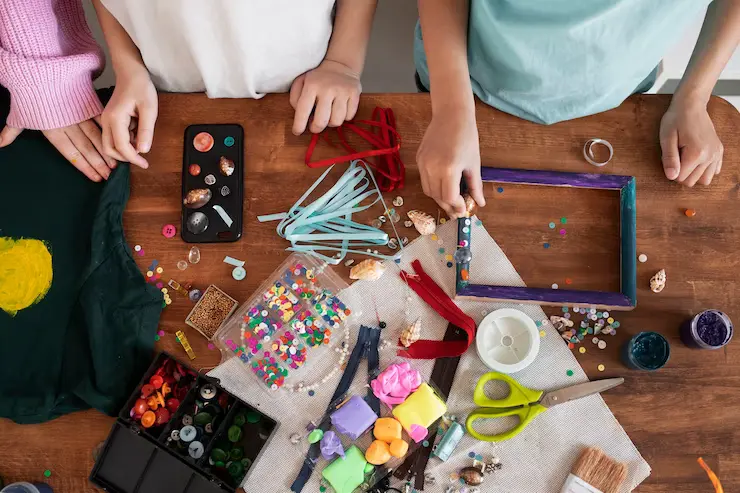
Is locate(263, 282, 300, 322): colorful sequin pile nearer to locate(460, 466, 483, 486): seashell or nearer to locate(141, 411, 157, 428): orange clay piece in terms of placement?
locate(141, 411, 157, 428): orange clay piece

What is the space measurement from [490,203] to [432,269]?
0.15m

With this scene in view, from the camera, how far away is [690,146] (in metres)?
0.88

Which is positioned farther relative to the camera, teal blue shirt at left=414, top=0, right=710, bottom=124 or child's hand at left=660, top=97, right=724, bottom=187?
child's hand at left=660, top=97, right=724, bottom=187

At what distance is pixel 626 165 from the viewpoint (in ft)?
3.00

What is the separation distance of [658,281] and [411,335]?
41cm

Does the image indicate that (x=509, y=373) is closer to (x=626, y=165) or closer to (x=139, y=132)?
(x=626, y=165)

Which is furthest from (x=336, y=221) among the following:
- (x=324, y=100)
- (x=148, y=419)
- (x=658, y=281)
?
(x=658, y=281)

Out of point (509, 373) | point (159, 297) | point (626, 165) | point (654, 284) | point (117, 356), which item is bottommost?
point (117, 356)

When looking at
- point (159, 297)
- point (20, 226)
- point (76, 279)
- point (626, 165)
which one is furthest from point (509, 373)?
point (20, 226)

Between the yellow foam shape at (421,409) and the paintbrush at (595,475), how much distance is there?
22 cm

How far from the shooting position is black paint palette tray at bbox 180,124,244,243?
91cm

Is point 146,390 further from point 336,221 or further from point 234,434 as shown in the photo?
point 336,221

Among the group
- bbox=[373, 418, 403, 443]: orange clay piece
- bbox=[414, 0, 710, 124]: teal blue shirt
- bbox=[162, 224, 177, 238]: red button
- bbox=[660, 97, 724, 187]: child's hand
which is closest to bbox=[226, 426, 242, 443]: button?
bbox=[373, 418, 403, 443]: orange clay piece

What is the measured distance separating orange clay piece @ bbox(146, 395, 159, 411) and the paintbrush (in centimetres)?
64
